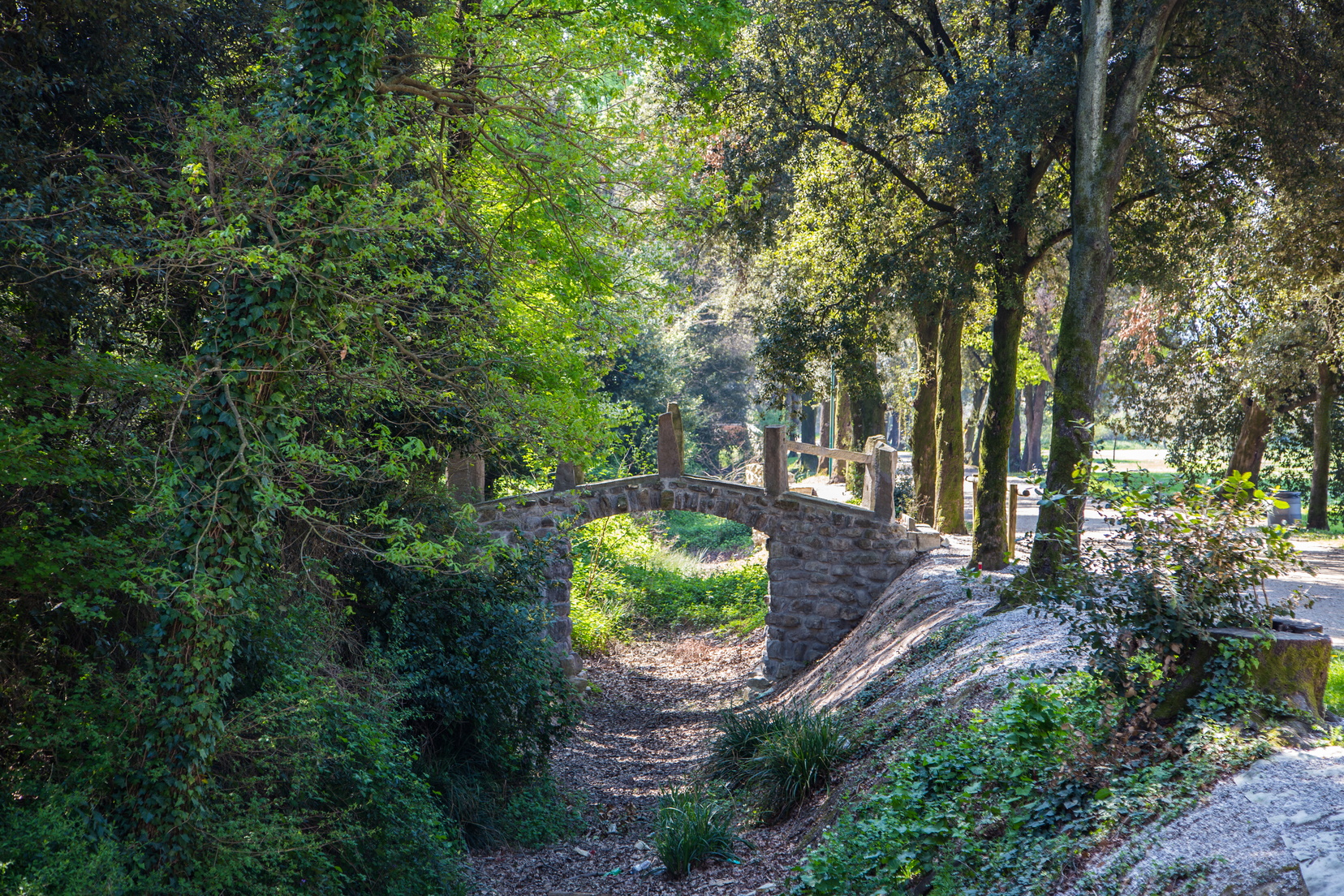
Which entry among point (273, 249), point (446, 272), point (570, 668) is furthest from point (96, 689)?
point (570, 668)

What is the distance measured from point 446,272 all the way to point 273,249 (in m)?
3.62

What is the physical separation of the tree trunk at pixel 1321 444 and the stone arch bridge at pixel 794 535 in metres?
10.4

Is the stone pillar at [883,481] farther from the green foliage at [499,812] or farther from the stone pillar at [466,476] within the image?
the green foliage at [499,812]

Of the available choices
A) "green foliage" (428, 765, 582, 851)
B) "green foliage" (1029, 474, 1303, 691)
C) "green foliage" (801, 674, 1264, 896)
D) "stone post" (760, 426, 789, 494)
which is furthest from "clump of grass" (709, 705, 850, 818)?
"stone post" (760, 426, 789, 494)

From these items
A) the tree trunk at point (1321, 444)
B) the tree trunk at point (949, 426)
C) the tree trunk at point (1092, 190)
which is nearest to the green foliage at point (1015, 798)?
the tree trunk at point (1092, 190)

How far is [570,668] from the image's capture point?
14328mm

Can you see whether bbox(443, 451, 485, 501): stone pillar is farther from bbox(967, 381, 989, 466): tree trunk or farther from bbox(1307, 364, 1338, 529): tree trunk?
bbox(1307, 364, 1338, 529): tree trunk

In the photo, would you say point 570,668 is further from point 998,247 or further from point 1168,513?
point 1168,513

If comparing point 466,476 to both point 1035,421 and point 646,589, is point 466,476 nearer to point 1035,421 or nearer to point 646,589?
point 646,589

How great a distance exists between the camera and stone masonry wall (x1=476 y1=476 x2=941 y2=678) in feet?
45.0

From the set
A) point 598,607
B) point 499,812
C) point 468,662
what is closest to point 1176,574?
point 468,662

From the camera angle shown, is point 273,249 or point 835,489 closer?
point 273,249

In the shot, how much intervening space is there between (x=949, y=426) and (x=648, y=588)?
26.0ft

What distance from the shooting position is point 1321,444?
740 inches
